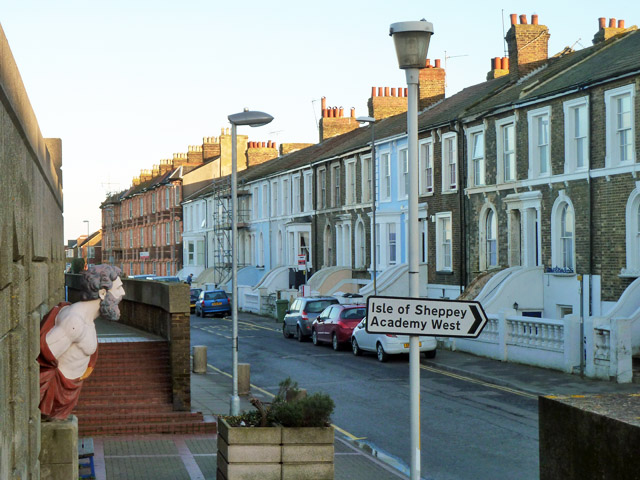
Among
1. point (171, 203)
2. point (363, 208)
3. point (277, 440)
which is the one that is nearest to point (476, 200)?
point (363, 208)

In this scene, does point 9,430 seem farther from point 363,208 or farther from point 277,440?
point 363,208

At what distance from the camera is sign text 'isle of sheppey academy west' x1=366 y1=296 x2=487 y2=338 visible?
7.64m

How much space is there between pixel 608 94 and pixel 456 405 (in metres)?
12.8

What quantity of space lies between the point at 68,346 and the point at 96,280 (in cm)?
66

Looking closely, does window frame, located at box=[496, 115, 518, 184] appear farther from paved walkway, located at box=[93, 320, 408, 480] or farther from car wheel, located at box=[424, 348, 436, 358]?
paved walkway, located at box=[93, 320, 408, 480]

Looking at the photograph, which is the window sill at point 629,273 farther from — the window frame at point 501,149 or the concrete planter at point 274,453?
the concrete planter at point 274,453

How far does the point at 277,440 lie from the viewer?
10.5 metres

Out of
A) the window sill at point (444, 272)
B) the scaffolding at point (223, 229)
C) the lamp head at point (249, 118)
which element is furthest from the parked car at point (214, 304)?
the lamp head at point (249, 118)

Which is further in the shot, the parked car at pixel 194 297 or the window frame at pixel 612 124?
the parked car at pixel 194 297

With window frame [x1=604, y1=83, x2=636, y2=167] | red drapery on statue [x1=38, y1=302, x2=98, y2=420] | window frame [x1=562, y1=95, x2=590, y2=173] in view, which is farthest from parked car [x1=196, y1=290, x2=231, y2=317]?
red drapery on statue [x1=38, y1=302, x2=98, y2=420]

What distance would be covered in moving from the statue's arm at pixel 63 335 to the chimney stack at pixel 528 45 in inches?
1241

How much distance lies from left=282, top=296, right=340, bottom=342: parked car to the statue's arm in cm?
2666

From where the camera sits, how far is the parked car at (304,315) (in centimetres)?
3475

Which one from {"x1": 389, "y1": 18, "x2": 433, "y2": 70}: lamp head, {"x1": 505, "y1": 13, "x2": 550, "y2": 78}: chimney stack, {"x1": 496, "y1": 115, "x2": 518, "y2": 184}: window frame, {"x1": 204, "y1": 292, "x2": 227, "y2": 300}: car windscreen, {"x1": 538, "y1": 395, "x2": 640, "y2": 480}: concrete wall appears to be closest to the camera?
{"x1": 538, "y1": 395, "x2": 640, "y2": 480}: concrete wall
